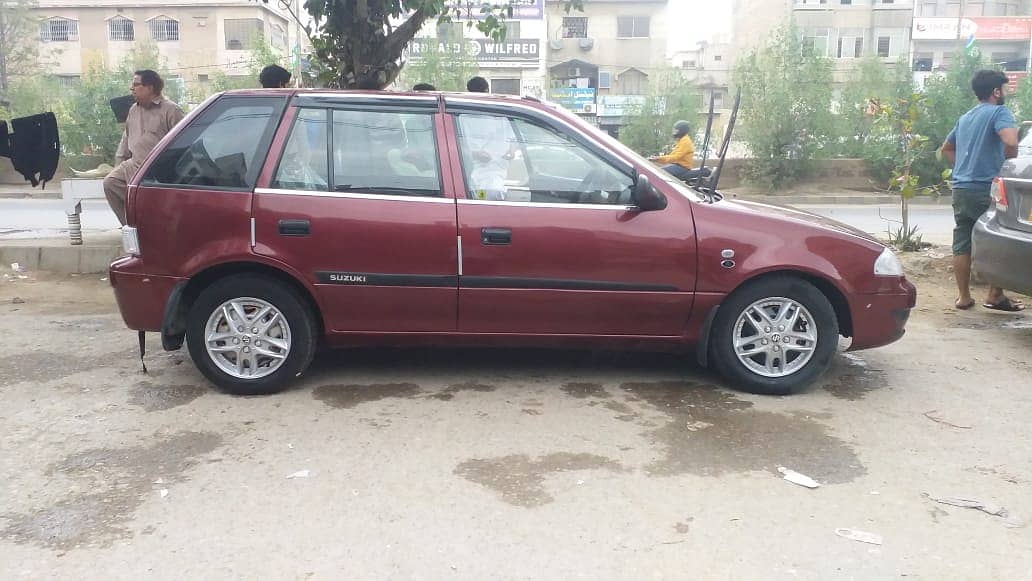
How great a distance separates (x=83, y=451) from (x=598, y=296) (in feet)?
8.80

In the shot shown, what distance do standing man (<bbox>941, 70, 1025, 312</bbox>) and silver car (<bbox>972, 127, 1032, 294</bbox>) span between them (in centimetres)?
30

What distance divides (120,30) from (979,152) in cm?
4939

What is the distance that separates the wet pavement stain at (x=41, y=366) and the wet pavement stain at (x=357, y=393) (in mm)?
1659

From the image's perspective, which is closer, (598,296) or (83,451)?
(83,451)

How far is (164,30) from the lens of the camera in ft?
152

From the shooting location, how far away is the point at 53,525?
3.19 meters

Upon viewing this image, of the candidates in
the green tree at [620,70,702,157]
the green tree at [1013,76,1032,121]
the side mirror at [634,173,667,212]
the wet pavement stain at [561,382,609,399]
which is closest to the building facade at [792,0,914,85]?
the green tree at [620,70,702,157]

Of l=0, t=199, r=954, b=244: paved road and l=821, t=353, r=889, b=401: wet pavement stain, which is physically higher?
l=0, t=199, r=954, b=244: paved road

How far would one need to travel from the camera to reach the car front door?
455cm

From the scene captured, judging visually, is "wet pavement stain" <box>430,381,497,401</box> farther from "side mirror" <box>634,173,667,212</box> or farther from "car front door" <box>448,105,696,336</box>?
"side mirror" <box>634,173,667,212</box>

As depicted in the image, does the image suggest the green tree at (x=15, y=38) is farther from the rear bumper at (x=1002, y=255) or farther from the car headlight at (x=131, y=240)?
the rear bumper at (x=1002, y=255)

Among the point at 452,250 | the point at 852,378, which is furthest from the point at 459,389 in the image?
the point at 852,378

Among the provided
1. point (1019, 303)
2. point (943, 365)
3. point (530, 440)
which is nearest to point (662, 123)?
point (1019, 303)

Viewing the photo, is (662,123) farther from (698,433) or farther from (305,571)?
(305,571)
